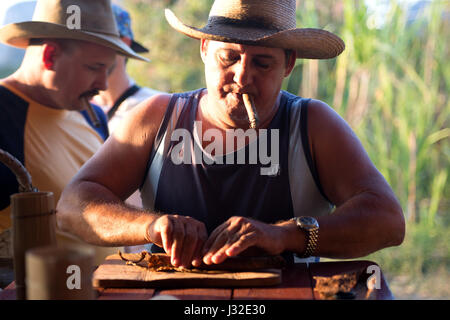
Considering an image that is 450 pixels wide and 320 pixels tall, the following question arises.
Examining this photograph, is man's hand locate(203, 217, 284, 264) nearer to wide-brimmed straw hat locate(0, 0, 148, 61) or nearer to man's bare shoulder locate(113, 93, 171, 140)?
man's bare shoulder locate(113, 93, 171, 140)

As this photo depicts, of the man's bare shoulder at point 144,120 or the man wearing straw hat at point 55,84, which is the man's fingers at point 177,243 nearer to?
the man's bare shoulder at point 144,120

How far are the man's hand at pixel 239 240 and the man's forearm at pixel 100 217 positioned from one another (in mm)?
259

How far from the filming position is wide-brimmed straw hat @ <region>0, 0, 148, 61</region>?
9.26ft

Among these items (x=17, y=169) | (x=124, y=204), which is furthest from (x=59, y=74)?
(x=17, y=169)

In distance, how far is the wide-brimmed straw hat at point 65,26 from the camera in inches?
111

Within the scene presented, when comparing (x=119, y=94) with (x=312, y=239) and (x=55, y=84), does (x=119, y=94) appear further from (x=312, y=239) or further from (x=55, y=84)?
(x=312, y=239)

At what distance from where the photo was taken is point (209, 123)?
2.26m

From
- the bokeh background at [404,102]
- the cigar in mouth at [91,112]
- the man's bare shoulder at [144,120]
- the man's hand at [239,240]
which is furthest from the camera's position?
the bokeh background at [404,102]

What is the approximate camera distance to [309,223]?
1.83m

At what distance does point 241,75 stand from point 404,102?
357 centimetres

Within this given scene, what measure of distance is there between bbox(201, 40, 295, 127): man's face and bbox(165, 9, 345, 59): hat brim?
4 cm

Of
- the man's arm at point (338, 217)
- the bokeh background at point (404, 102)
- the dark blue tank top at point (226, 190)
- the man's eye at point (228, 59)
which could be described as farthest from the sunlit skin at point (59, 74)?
the bokeh background at point (404, 102)

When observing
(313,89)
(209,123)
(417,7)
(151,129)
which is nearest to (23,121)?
(151,129)

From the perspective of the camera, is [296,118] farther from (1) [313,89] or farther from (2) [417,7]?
(2) [417,7]
